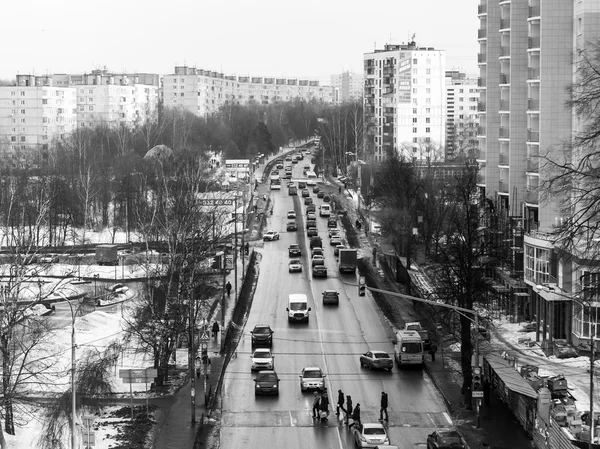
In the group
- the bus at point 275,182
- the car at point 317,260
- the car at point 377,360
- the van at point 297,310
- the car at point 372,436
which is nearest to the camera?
the car at point 372,436

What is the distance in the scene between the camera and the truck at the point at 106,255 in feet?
252

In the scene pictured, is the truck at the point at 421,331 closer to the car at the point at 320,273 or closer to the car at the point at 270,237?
the car at the point at 320,273

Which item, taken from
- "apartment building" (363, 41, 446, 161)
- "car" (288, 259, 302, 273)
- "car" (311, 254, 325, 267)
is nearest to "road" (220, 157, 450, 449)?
"car" (288, 259, 302, 273)

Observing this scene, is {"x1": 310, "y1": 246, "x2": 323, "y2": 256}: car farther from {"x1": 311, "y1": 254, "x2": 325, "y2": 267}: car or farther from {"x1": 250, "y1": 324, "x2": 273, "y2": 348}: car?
{"x1": 250, "y1": 324, "x2": 273, "y2": 348}: car

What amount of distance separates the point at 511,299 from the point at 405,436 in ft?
65.0

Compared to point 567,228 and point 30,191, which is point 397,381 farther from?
point 30,191

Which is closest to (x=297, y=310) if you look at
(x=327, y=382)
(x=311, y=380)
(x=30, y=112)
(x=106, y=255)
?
(x=327, y=382)

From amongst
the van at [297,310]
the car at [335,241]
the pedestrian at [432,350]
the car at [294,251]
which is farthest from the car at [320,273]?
the pedestrian at [432,350]

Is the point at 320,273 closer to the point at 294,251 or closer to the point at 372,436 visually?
the point at 294,251

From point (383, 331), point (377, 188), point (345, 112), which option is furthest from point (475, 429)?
point (345, 112)

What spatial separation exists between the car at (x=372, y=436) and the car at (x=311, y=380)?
705 cm

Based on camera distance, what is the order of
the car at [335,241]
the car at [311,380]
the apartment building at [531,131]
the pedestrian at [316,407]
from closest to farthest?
1. the pedestrian at [316,407]
2. the car at [311,380]
3. the apartment building at [531,131]
4. the car at [335,241]

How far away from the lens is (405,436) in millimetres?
34219

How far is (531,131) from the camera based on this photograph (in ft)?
202
